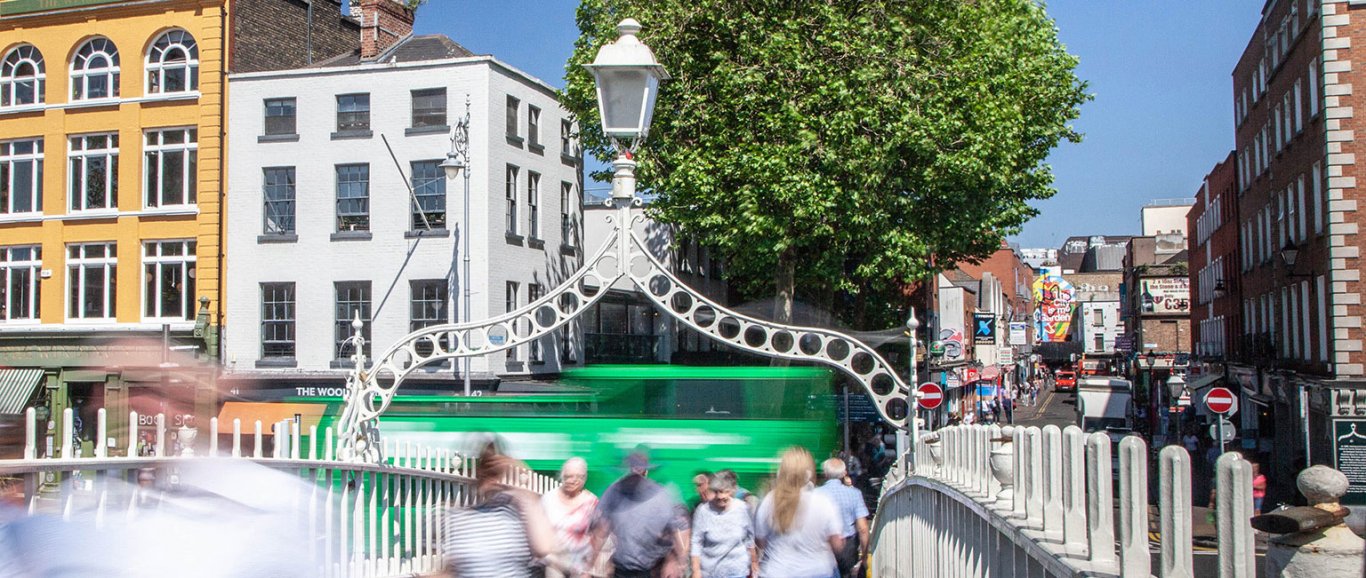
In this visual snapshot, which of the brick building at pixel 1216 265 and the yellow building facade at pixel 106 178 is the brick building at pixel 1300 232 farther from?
the yellow building facade at pixel 106 178

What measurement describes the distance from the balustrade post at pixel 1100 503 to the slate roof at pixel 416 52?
31510mm

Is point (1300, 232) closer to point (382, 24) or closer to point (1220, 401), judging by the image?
point (1220, 401)

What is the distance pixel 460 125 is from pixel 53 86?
15.2 metres

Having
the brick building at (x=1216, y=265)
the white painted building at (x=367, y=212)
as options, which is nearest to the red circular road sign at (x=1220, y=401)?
the white painted building at (x=367, y=212)

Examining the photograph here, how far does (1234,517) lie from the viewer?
355cm

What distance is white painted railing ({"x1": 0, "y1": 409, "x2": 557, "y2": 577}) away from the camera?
7000 millimetres

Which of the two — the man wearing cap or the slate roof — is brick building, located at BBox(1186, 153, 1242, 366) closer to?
the slate roof

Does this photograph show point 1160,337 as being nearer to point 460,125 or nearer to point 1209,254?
point 1209,254

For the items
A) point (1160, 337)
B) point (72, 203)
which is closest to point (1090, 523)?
point (72, 203)

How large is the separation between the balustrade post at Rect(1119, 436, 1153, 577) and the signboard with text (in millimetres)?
73797

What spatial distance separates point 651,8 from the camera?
94.3 ft

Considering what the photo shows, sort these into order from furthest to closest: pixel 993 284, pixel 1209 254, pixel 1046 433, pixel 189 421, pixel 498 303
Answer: pixel 993 284 → pixel 1209 254 → pixel 498 303 → pixel 189 421 → pixel 1046 433

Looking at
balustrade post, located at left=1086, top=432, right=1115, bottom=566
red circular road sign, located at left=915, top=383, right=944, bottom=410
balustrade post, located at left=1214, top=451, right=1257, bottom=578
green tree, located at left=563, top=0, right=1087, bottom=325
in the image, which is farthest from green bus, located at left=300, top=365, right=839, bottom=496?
balustrade post, located at left=1214, top=451, right=1257, bottom=578

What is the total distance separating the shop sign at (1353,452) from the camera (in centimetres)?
2234
